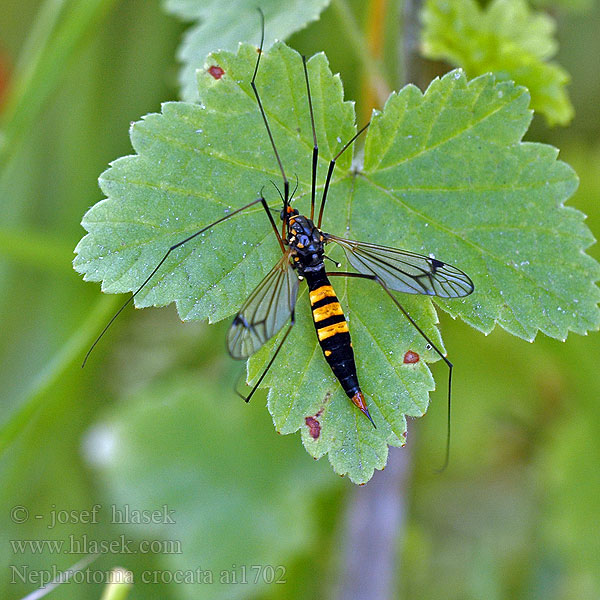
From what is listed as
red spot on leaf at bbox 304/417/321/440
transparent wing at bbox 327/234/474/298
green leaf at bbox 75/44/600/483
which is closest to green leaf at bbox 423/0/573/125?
A: green leaf at bbox 75/44/600/483

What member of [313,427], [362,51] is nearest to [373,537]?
[313,427]

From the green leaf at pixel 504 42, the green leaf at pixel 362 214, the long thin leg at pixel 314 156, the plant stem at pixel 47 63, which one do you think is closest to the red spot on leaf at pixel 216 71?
the green leaf at pixel 362 214

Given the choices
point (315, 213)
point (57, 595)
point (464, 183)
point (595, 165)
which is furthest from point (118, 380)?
point (595, 165)

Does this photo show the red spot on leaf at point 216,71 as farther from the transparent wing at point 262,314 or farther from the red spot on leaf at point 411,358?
the red spot on leaf at point 411,358

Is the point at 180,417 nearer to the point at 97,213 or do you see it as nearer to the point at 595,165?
Result: the point at 97,213

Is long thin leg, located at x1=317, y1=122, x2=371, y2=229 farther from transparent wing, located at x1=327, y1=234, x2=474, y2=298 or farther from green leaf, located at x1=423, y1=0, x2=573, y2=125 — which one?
green leaf, located at x1=423, y1=0, x2=573, y2=125

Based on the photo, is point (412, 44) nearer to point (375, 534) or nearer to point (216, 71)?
point (216, 71)
